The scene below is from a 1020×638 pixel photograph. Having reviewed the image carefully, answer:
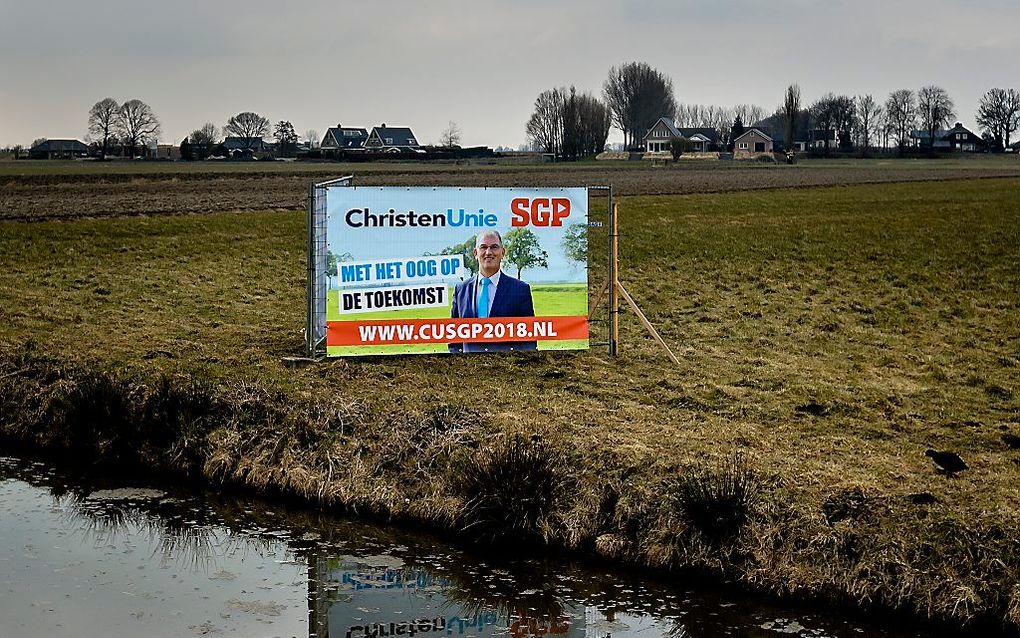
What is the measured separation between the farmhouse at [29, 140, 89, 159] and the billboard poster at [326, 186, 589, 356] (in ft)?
427

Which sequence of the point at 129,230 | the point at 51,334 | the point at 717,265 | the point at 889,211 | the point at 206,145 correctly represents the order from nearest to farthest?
the point at 51,334 → the point at 717,265 → the point at 129,230 → the point at 889,211 → the point at 206,145

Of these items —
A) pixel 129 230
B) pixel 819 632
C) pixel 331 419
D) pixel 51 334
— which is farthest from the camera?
pixel 129 230

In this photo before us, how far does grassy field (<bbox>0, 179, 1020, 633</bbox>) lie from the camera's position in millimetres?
11883

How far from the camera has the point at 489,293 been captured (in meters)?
18.2

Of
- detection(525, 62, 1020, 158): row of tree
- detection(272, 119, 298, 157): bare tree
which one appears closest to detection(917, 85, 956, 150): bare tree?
detection(525, 62, 1020, 158): row of tree

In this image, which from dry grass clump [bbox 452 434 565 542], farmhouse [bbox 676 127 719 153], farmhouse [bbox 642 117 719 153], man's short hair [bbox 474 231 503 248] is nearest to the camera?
dry grass clump [bbox 452 434 565 542]

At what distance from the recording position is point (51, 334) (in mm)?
20250

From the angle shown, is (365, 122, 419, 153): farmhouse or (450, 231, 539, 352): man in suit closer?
(450, 231, 539, 352): man in suit

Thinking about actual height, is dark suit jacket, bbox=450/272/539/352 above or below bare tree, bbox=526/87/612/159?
below

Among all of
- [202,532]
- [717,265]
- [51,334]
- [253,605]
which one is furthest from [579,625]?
[717,265]

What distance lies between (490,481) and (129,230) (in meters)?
22.5

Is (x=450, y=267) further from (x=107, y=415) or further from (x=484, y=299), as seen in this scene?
(x=107, y=415)

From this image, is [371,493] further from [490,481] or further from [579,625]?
[579,625]

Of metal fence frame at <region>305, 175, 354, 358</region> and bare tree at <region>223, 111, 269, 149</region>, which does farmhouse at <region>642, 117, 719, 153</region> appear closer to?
bare tree at <region>223, 111, 269, 149</region>
